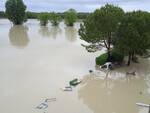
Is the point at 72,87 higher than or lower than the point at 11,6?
lower

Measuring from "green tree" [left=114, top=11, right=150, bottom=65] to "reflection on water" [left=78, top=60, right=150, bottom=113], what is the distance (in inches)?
69.9

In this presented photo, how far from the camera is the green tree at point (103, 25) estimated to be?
22.7 meters

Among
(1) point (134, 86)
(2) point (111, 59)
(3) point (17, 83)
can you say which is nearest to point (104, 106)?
(1) point (134, 86)

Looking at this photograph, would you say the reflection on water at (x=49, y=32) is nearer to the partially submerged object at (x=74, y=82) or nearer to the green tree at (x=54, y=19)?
the green tree at (x=54, y=19)

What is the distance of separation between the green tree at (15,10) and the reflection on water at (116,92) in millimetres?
48286

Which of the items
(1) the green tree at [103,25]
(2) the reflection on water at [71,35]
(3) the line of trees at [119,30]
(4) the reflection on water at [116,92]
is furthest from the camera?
(2) the reflection on water at [71,35]

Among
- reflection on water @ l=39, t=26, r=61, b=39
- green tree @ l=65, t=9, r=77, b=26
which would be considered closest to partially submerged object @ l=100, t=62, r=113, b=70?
reflection on water @ l=39, t=26, r=61, b=39

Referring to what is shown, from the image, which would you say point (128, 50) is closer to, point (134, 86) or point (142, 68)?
point (142, 68)

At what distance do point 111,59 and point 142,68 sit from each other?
2580 mm

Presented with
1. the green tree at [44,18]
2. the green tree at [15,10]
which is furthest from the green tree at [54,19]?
the green tree at [15,10]

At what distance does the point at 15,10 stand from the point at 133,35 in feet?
160

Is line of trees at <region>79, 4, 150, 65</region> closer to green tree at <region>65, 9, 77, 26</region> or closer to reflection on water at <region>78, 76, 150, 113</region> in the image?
reflection on water at <region>78, 76, 150, 113</region>

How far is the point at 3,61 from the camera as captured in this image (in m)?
24.7

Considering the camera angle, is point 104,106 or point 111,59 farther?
point 111,59
